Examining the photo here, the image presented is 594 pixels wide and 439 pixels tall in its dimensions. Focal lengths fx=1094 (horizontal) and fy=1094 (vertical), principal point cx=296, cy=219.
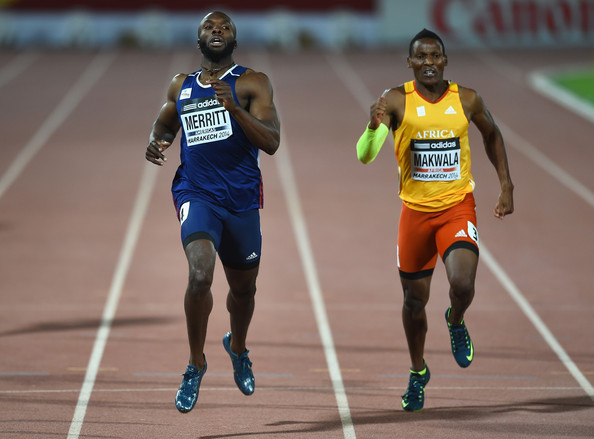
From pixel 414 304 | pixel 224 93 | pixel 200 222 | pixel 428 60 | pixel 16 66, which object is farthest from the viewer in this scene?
pixel 16 66

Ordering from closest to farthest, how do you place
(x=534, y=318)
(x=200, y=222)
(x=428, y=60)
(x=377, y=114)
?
(x=200, y=222) → (x=377, y=114) → (x=428, y=60) → (x=534, y=318)

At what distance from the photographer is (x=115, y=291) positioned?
32.0ft

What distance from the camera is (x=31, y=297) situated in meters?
9.53

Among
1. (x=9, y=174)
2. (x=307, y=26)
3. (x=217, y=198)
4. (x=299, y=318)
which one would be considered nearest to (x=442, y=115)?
(x=217, y=198)

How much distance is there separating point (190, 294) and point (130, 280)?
4.90 meters

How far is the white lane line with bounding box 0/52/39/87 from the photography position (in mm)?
26406

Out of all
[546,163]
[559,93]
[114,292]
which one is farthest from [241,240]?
[559,93]

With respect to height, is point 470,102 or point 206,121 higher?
point 206,121

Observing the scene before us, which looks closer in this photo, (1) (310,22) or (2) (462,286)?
(2) (462,286)

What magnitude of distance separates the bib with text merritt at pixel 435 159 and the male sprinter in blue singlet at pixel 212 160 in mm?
835

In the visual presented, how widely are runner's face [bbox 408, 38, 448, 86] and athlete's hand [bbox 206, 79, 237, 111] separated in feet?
3.52

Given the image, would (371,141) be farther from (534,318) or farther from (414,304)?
(534,318)

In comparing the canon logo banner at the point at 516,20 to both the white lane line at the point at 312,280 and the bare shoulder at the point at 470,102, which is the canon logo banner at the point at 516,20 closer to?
the white lane line at the point at 312,280

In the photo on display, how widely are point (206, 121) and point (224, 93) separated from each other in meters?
0.27
